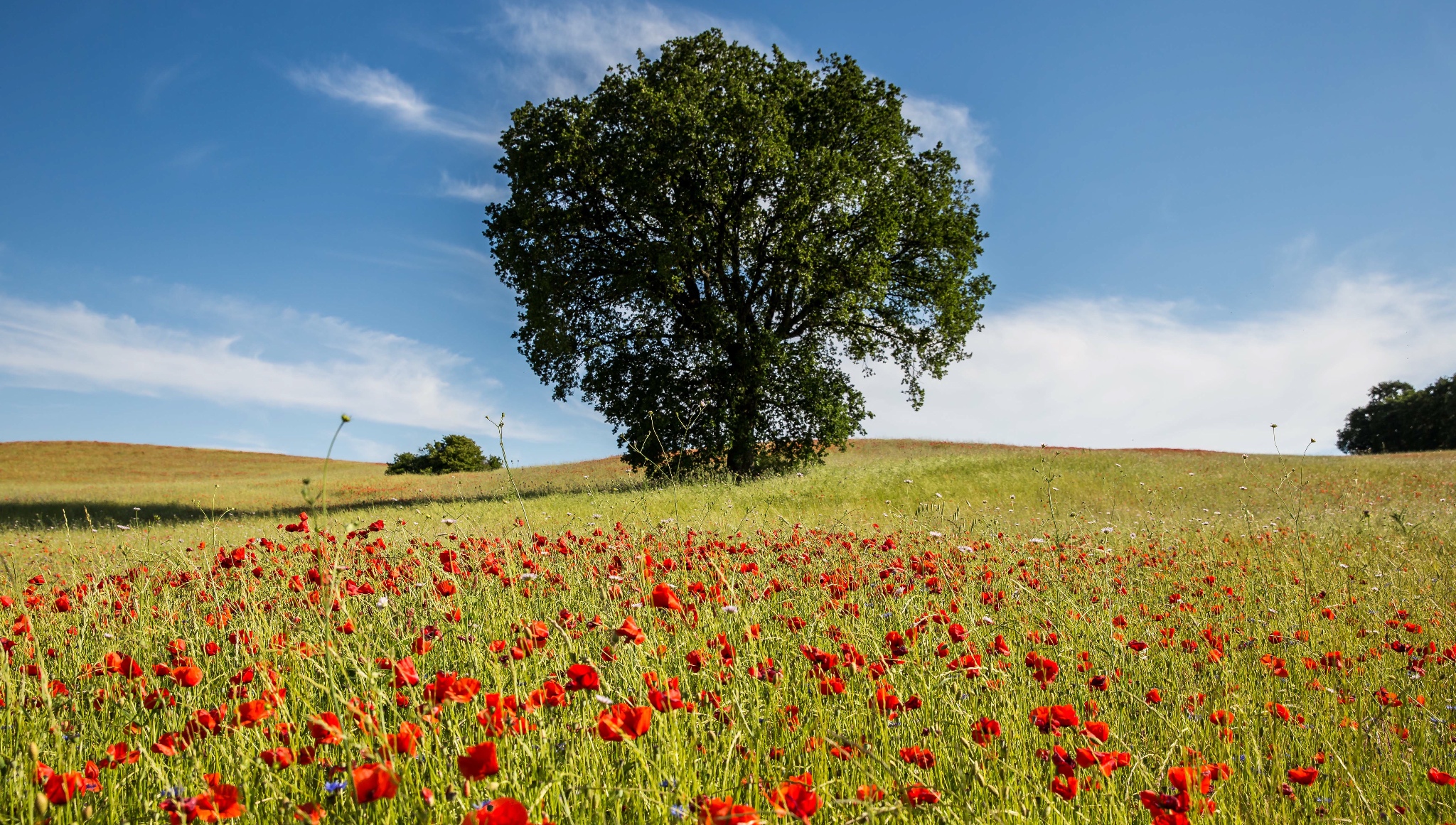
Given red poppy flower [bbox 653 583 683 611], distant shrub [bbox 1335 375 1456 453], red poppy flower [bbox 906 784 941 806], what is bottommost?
red poppy flower [bbox 906 784 941 806]

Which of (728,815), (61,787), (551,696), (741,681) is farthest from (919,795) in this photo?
(61,787)

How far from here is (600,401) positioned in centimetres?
1788

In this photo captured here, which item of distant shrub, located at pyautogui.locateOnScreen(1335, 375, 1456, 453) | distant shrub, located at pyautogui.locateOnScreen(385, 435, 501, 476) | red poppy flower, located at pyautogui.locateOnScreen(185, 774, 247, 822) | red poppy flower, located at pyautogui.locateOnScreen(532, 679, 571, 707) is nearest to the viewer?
red poppy flower, located at pyautogui.locateOnScreen(185, 774, 247, 822)

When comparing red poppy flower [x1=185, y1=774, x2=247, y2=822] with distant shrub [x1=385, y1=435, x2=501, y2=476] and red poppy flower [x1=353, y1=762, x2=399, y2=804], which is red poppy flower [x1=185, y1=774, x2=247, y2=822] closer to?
red poppy flower [x1=353, y1=762, x2=399, y2=804]

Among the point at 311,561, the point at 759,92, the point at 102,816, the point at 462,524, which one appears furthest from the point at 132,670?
the point at 759,92

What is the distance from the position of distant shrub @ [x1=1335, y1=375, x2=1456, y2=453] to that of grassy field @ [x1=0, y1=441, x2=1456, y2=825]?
165 ft

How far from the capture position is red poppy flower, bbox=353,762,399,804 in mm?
1291

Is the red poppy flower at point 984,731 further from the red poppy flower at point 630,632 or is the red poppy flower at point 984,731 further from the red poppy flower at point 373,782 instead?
the red poppy flower at point 373,782

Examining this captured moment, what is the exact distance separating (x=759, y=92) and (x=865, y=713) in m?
17.1

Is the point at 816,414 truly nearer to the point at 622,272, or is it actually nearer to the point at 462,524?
the point at 622,272

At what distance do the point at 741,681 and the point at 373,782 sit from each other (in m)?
1.80

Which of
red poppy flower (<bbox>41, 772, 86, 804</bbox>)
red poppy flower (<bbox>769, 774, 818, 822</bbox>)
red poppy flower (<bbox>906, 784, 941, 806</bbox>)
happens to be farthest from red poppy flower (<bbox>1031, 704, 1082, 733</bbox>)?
red poppy flower (<bbox>41, 772, 86, 804</bbox>)

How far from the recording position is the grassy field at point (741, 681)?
1972 millimetres

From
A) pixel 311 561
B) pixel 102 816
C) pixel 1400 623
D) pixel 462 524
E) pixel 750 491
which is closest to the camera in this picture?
pixel 102 816
